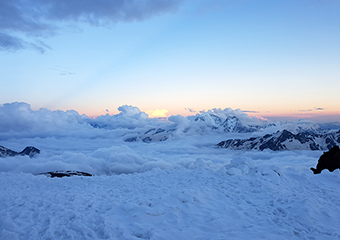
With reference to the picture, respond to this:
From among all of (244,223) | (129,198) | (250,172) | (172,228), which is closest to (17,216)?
(129,198)

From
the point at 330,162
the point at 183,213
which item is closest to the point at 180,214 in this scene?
the point at 183,213

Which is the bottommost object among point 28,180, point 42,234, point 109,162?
point 109,162

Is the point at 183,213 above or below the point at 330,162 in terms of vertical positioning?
above

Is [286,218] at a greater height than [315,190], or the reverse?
[286,218]

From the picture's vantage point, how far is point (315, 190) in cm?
1648

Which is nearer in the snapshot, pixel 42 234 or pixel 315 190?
pixel 42 234

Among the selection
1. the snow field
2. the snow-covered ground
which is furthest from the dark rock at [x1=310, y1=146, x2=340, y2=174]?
the snow field

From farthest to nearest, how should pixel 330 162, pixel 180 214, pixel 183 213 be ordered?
pixel 330 162 < pixel 183 213 < pixel 180 214

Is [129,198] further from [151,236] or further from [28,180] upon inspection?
[28,180]

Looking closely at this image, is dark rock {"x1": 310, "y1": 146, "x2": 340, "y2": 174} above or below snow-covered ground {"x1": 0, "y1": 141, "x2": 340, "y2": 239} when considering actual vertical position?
below

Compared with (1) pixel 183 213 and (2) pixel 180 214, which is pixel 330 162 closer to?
(1) pixel 183 213

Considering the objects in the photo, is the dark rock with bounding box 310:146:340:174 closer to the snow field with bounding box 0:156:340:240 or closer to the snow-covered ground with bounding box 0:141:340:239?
the snow-covered ground with bounding box 0:141:340:239

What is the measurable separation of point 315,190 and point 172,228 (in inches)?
564

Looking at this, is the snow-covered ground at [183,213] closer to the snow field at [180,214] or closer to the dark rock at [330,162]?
the snow field at [180,214]
